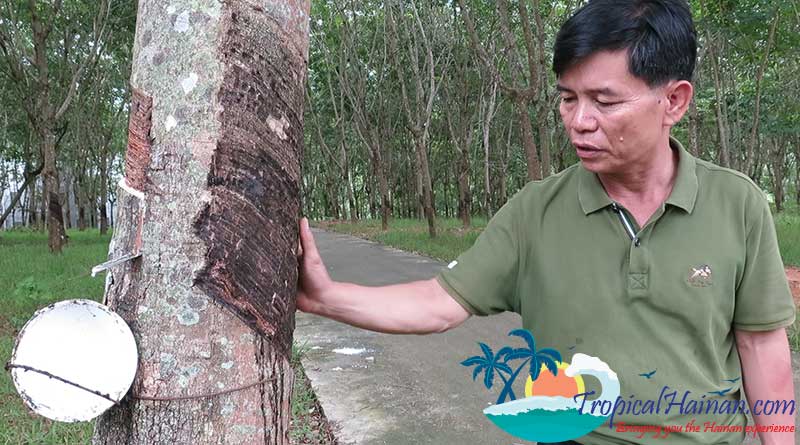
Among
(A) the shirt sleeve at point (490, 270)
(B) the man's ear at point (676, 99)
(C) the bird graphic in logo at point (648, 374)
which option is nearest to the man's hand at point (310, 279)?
(A) the shirt sleeve at point (490, 270)

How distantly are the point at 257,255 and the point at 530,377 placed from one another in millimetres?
832

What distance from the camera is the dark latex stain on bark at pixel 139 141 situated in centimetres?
114

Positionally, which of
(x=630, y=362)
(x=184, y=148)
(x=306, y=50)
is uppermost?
(x=306, y=50)

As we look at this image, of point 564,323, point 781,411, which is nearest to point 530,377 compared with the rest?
point 564,323

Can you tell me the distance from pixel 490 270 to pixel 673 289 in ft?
1.39

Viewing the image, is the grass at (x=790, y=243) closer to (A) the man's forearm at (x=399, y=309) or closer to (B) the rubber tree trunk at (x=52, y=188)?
(A) the man's forearm at (x=399, y=309)

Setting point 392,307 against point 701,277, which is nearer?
A: point 701,277

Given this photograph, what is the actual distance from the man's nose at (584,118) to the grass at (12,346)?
4.25 ft

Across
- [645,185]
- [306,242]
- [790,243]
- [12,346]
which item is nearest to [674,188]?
[645,185]

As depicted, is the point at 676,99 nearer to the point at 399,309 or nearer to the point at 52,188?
the point at 399,309

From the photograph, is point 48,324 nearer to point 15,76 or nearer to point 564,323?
point 564,323

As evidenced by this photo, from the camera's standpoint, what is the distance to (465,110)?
15797mm

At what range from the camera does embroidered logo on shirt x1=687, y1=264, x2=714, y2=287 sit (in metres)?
1.35

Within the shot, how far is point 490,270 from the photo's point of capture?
155 cm
